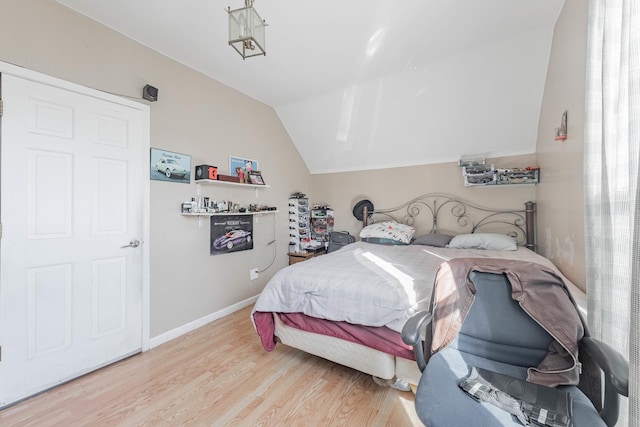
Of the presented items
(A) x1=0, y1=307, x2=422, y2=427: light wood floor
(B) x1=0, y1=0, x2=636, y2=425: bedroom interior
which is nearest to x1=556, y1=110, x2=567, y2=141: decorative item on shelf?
(B) x1=0, y1=0, x2=636, y2=425: bedroom interior

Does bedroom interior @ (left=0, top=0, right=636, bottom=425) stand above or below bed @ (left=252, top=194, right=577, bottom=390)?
above

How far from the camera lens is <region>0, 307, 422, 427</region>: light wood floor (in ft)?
5.19

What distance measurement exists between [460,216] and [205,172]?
3.35 meters

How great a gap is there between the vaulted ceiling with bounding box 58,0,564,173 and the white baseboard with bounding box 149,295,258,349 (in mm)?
2752

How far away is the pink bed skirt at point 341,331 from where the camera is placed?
64.9 inches

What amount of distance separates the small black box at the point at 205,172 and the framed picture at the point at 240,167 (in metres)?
0.42

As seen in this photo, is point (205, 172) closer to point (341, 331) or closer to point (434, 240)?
point (341, 331)

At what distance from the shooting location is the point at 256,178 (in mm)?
3455

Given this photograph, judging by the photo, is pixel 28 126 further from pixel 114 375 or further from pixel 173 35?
pixel 114 375

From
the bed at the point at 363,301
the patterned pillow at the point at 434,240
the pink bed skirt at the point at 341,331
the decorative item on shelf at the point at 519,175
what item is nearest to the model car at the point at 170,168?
the bed at the point at 363,301

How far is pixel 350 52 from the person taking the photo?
Result: 2.60 m

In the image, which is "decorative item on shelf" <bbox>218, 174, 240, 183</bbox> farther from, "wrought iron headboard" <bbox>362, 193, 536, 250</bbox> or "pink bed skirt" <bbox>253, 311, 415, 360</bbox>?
"wrought iron headboard" <bbox>362, 193, 536, 250</bbox>

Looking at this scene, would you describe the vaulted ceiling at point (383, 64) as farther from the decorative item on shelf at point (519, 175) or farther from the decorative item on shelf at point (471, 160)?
the decorative item on shelf at point (519, 175)

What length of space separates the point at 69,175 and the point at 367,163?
3.61 meters
